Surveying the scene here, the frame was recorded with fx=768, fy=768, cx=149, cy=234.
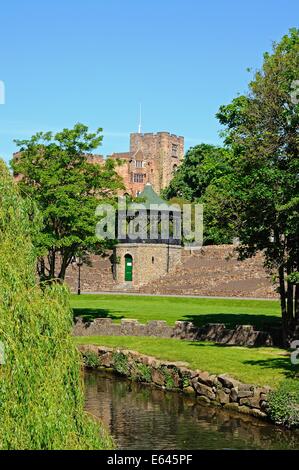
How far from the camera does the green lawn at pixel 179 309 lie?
41.1 metres

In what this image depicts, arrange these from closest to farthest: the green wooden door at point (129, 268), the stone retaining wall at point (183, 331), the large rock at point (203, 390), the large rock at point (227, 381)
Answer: the large rock at point (227, 381)
the large rock at point (203, 390)
the stone retaining wall at point (183, 331)
the green wooden door at point (129, 268)

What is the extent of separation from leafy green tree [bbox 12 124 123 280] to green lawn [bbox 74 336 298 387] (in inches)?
192

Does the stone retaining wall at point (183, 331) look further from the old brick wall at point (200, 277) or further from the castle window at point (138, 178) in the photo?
the castle window at point (138, 178)

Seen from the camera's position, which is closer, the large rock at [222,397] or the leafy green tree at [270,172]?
the large rock at [222,397]

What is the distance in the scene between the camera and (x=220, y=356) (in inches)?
1112

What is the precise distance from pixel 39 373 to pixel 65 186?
24.2 metres

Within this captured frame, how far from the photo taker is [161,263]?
238 feet

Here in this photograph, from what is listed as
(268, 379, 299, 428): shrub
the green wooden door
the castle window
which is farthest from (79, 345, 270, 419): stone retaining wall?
the castle window

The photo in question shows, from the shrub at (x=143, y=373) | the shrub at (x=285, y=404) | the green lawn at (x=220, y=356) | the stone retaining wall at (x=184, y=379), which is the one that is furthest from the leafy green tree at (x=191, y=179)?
the shrub at (x=285, y=404)

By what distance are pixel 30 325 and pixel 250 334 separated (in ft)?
68.1

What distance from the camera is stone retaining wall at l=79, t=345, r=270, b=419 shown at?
74.3ft

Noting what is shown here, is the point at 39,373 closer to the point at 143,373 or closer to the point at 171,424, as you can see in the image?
the point at 171,424

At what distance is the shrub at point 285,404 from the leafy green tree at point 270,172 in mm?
5353

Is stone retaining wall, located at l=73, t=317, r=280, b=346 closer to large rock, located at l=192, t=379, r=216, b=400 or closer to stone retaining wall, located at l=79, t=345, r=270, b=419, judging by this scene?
stone retaining wall, located at l=79, t=345, r=270, b=419
